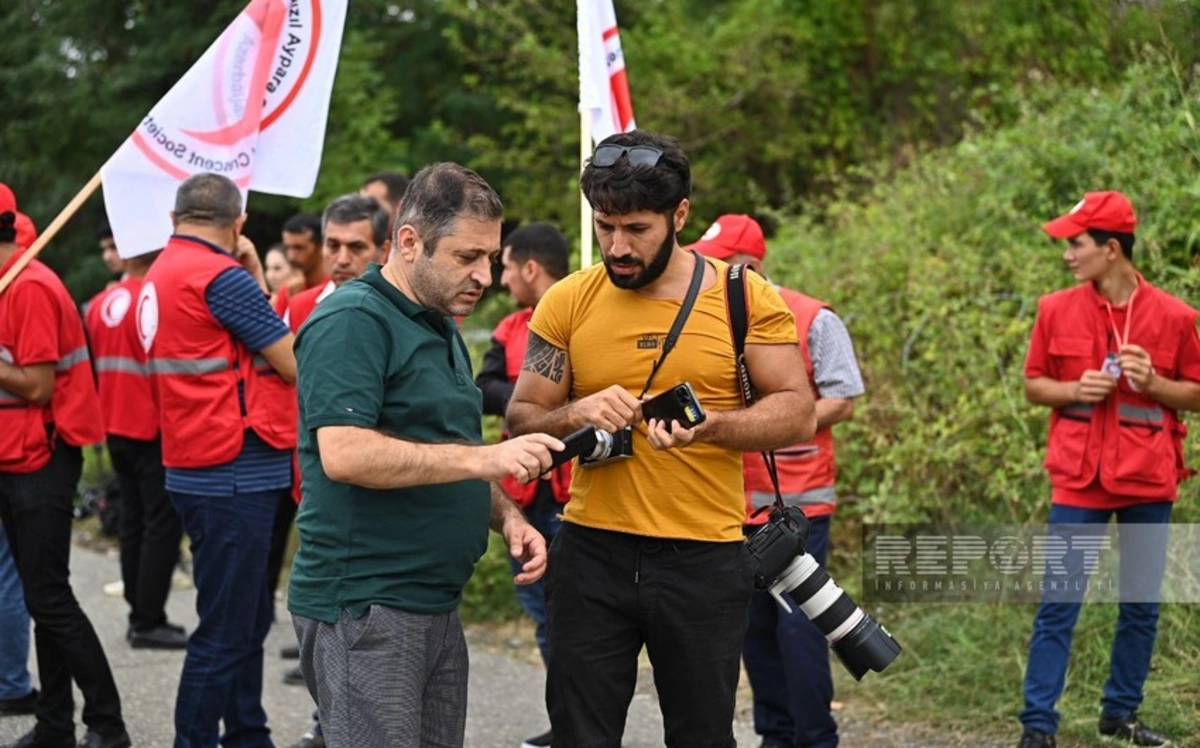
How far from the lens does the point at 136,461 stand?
26.9 feet

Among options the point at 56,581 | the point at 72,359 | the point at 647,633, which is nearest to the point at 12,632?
the point at 56,581

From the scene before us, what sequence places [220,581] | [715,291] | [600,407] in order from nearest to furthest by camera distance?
[600,407] < [715,291] < [220,581]

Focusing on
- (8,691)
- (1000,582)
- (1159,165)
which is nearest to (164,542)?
(8,691)

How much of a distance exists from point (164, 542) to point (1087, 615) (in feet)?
15.2

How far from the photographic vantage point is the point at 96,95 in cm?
1861

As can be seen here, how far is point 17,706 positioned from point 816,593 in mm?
3995

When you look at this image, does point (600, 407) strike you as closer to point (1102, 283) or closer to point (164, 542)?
point (1102, 283)

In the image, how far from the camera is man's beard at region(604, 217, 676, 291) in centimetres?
407

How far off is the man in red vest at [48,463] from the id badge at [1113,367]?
13.3ft

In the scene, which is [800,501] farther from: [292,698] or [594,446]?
[292,698]

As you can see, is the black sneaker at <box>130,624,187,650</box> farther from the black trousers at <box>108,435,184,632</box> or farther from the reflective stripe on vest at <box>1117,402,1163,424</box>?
the reflective stripe on vest at <box>1117,402,1163,424</box>

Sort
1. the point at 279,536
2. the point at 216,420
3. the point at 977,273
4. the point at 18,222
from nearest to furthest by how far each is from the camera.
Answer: the point at 216,420, the point at 18,222, the point at 279,536, the point at 977,273

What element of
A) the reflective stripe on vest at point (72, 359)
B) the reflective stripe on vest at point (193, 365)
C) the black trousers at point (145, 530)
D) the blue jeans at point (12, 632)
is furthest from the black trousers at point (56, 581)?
the black trousers at point (145, 530)

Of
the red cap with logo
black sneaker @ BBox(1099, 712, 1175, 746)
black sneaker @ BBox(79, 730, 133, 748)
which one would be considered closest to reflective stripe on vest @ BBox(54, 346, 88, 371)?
the red cap with logo
